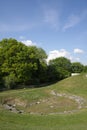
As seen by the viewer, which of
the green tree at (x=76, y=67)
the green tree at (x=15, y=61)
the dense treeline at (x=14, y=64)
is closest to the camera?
the dense treeline at (x=14, y=64)

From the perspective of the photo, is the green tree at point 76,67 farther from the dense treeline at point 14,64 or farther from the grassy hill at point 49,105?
the grassy hill at point 49,105

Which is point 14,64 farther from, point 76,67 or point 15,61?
point 76,67

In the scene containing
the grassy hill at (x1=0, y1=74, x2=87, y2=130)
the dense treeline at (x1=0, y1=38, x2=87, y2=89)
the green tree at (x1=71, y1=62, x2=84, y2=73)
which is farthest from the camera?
the green tree at (x1=71, y1=62, x2=84, y2=73)

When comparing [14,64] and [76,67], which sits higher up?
[76,67]

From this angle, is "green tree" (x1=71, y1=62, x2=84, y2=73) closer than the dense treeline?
No

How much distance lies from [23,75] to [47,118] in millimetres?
36055

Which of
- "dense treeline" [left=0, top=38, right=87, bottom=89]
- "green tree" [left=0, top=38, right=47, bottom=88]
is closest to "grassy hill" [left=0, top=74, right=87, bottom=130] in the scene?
"dense treeline" [left=0, top=38, right=87, bottom=89]

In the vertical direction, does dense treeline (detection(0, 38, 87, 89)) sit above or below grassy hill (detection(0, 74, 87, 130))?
above

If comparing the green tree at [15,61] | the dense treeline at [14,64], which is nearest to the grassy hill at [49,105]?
the dense treeline at [14,64]

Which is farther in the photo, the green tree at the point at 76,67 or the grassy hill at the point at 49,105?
the green tree at the point at 76,67

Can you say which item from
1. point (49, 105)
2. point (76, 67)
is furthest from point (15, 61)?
point (76, 67)

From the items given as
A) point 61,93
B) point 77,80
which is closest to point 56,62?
point 77,80

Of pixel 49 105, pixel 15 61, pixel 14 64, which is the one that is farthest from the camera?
pixel 15 61

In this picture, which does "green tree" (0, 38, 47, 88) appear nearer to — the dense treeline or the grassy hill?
the dense treeline
